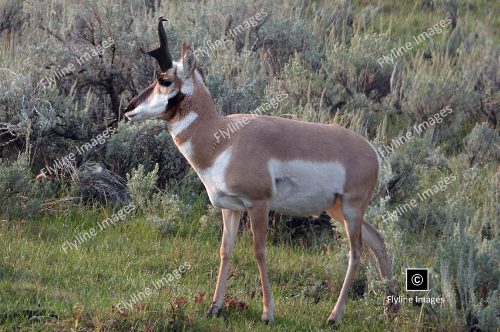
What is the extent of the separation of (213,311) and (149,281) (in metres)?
0.97

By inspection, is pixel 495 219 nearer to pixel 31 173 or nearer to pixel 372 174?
pixel 372 174

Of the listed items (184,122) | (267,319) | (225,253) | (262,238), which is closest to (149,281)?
(225,253)

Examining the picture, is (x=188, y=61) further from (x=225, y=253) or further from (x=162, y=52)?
(x=225, y=253)

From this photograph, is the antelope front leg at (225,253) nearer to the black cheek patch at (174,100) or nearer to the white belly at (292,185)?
the white belly at (292,185)

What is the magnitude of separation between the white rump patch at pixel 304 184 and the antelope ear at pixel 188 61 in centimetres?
93

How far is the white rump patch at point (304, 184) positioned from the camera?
7.30 metres

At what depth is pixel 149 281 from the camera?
8164 mm

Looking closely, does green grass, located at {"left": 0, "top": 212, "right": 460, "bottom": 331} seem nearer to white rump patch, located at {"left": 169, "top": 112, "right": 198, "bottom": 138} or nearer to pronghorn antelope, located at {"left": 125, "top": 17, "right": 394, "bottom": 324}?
pronghorn antelope, located at {"left": 125, "top": 17, "right": 394, "bottom": 324}

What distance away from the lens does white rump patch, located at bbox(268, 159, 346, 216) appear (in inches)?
287

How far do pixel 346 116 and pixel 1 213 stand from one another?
201 inches

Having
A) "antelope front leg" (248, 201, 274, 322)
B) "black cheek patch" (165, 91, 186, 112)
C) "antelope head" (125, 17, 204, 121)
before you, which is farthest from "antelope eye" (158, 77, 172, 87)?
"antelope front leg" (248, 201, 274, 322)

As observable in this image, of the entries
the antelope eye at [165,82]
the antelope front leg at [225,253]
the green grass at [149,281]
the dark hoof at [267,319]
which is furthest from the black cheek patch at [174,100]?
the dark hoof at [267,319]

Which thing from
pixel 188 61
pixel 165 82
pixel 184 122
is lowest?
pixel 184 122

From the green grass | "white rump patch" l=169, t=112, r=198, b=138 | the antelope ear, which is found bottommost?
the green grass
